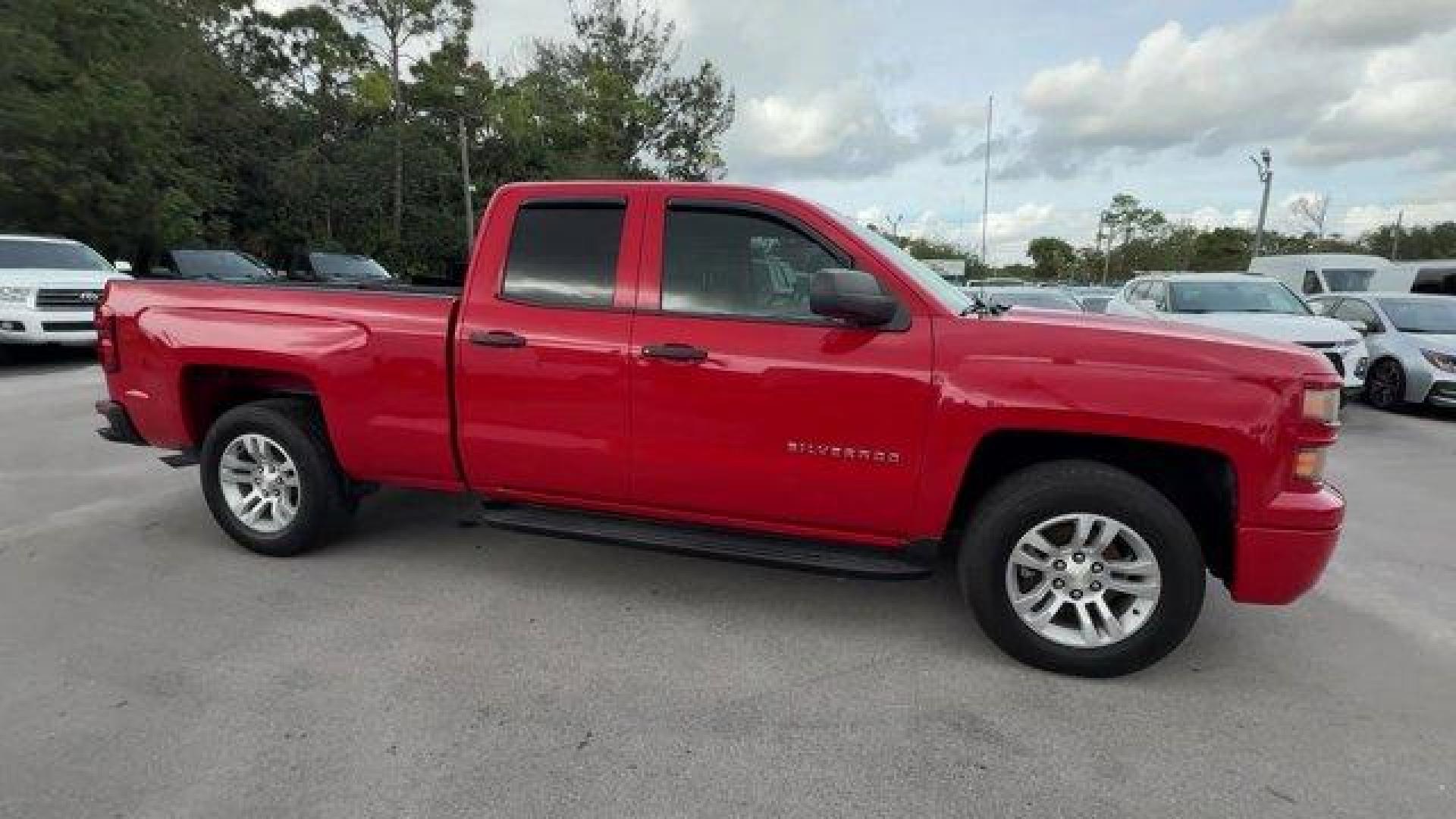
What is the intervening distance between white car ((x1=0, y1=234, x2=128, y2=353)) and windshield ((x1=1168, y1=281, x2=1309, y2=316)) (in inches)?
518

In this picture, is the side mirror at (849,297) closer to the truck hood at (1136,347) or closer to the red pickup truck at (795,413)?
the red pickup truck at (795,413)

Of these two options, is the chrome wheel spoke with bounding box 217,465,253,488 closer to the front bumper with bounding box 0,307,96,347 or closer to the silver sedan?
the front bumper with bounding box 0,307,96,347

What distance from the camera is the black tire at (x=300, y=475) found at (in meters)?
4.21

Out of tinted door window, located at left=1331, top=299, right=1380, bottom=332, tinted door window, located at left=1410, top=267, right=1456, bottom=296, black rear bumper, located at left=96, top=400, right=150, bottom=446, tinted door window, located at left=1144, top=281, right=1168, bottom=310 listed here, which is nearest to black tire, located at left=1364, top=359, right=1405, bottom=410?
tinted door window, located at left=1331, top=299, right=1380, bottom=332

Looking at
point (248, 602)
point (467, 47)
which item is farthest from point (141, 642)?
point (467, 47)

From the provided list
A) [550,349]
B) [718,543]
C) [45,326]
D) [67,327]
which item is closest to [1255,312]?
[718,543]

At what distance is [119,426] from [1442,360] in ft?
41.8

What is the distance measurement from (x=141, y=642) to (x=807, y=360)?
290 centimetres

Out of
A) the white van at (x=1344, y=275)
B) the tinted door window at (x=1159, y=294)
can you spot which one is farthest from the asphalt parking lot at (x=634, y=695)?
the white van at (x=1344, y=275)

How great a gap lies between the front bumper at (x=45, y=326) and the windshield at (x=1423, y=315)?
16597 millimetres

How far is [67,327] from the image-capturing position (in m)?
10.9

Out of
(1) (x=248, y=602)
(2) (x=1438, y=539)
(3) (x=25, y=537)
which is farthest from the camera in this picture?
(2) (x=1438, y=539)

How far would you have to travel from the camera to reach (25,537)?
4.57m

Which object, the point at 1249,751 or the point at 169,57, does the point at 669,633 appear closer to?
the point at 1249,751
